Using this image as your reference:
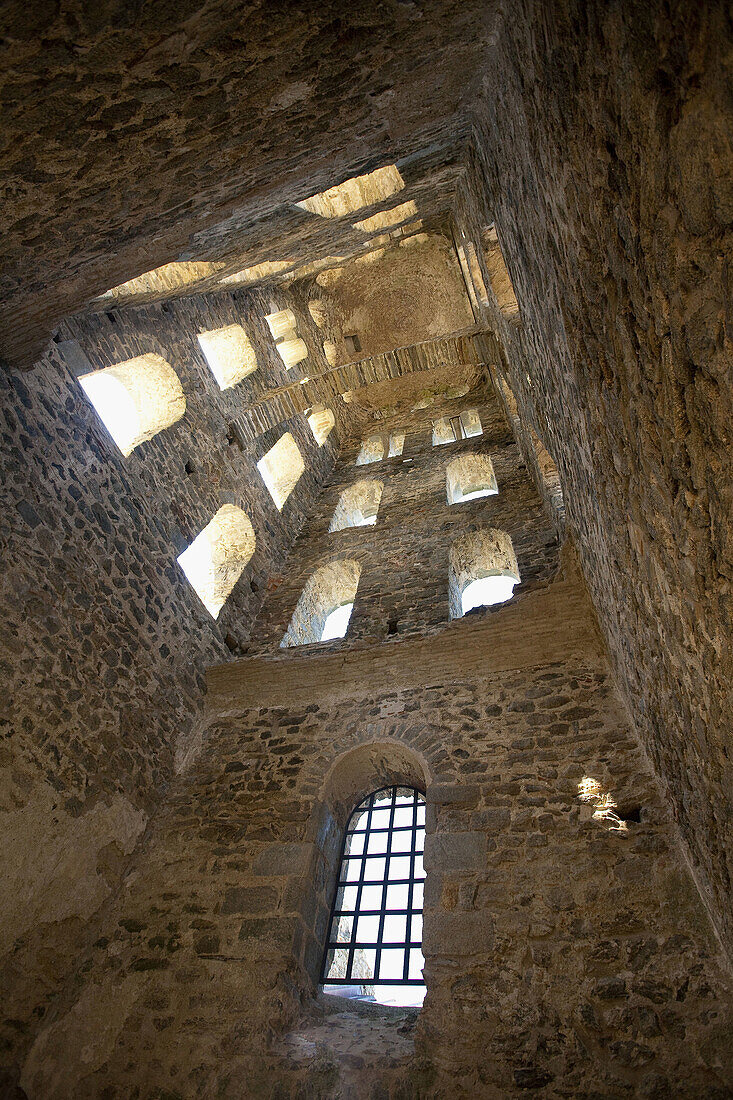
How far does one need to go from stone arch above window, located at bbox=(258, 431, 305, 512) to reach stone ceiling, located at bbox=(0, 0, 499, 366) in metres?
6.28

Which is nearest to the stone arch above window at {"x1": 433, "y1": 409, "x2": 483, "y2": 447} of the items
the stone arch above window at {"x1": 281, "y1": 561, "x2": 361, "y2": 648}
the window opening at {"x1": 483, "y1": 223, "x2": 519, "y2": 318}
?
the stone arch above window at {"x1": 281, "y1": 561, "x2": 361, "y2": 648}

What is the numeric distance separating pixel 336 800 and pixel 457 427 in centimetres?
1016

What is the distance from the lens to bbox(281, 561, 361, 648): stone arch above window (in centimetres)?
883

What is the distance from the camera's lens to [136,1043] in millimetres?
4090

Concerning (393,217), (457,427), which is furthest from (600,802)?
(457,427)

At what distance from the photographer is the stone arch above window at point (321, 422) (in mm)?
13943

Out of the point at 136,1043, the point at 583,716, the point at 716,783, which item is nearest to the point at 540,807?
the point at 583,716

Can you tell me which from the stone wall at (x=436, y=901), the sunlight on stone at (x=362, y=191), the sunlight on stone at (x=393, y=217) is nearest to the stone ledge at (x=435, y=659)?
the stone wall at (x=436, y=901)

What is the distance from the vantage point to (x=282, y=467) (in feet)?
39.3

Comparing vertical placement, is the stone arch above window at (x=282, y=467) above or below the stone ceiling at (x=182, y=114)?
above

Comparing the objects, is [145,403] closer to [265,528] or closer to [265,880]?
[265,528]

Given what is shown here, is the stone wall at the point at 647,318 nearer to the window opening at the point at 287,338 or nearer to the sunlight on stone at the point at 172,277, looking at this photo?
the sunlight on stone at the point at 172,277

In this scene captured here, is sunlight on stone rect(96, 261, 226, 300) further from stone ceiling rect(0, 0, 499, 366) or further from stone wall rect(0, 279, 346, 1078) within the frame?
stone ceiling rect(0, 0, 499, 366)

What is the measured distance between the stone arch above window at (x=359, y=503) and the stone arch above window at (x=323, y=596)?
2099mm
